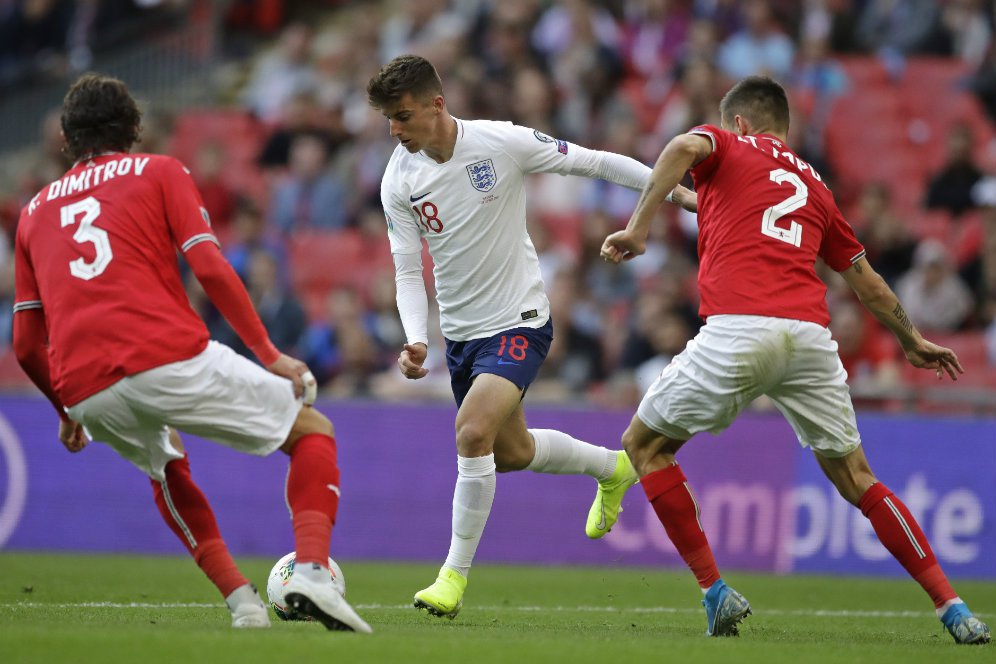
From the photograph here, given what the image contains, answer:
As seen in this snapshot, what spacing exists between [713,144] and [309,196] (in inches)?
408

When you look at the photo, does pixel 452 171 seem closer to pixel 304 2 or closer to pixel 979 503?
pixel 979 503

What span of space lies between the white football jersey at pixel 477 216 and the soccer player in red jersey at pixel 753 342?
112 cm

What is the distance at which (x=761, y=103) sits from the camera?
6.85 meters

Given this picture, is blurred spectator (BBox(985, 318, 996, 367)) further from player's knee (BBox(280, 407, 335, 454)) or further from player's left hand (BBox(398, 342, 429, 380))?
player's knee (BBox(280, 407, 335, 454))

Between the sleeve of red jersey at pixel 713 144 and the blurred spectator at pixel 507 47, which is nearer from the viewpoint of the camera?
the sleeve of red jersey at pixel 713 144

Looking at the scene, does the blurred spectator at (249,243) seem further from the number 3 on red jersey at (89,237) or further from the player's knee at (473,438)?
the number 3 on red jersey at (89,237)

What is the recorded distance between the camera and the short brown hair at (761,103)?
6840mm

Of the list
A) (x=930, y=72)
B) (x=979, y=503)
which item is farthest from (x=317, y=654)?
(x=930, y=72)

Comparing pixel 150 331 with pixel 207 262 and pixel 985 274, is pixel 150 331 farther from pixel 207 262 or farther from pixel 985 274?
pixel 985 274

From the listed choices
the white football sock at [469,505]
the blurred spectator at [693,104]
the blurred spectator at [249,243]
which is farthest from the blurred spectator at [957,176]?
the white football sock at [469,505]

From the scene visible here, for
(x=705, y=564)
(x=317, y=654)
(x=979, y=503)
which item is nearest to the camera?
(x=317, y=654)

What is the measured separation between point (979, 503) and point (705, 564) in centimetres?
548

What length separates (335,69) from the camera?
18422 millimetres

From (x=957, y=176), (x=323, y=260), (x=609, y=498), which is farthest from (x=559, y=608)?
(x=957, y=176)
